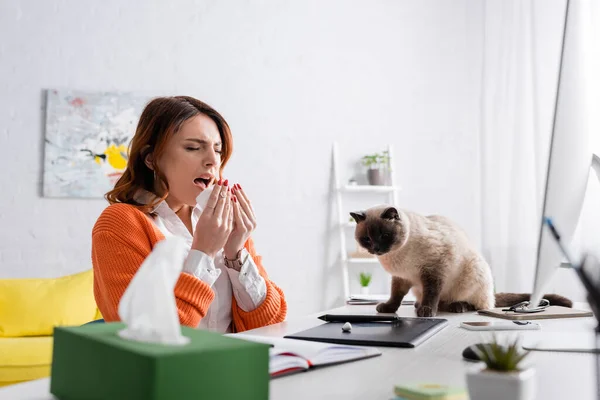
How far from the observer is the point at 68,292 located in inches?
121

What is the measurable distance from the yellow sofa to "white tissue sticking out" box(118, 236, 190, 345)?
2352 millimetres

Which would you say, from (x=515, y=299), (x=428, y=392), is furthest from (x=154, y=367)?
(x=515, y=299)

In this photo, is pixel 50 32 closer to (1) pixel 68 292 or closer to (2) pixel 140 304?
(1) pixel 68 292

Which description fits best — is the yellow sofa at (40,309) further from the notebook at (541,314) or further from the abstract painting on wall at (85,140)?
the notebook at (541,314)

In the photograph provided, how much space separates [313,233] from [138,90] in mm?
1442

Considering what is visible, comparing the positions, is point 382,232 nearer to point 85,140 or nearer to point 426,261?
point 426,261

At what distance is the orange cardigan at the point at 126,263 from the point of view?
1.22 m

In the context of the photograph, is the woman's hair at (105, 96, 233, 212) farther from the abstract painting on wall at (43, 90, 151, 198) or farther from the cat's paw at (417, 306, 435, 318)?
the abstract painting on wall at (43, 90, 151, 198)

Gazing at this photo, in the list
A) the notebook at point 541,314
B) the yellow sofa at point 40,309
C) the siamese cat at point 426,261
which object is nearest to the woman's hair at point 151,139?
the siamese cat at point 426,261

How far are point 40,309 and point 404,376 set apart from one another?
263cm

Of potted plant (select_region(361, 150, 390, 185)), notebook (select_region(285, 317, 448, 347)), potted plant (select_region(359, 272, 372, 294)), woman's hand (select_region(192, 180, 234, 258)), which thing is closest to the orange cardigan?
woman's hand (select_region(192, 180, 234, 258))

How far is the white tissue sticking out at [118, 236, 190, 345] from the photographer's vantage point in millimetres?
547

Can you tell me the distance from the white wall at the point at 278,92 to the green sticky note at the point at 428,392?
3.36m

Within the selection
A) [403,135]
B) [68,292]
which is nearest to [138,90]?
[68,292]
